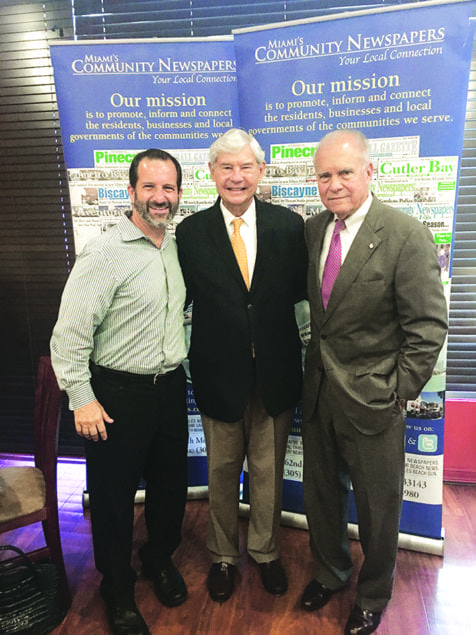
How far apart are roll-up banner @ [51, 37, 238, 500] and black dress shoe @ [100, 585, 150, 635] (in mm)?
1644

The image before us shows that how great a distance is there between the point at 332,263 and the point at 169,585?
1522 millimetres

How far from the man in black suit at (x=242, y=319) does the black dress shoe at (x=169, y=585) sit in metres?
0.14

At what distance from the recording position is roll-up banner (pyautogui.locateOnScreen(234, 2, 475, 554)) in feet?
6.55

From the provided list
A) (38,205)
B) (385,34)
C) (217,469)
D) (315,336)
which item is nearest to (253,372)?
(315,336)

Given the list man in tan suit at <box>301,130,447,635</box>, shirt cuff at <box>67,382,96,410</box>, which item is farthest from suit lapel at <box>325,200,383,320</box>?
shirt cuff at <box>67,382,96,410</box>

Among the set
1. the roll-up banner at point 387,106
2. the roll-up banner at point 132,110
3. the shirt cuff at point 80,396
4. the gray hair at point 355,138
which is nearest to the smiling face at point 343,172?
the gray hair at point 355,138

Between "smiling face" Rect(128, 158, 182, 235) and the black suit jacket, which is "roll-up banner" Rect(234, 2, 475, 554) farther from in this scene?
"smiling face" Rect(128, 158, 182, 235)

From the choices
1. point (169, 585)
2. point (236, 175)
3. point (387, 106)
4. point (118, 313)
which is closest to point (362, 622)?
point (169, 585)

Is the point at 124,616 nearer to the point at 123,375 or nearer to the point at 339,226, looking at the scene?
the point at 123,375

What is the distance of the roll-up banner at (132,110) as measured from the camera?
2320 mm

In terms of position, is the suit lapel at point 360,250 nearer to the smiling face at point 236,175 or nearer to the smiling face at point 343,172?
the smiling face at point 343,172

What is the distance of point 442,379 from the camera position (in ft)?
7.50

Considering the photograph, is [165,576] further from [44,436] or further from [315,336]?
[315,336]

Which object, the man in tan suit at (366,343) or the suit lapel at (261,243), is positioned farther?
the suit lapel at (261,243)
